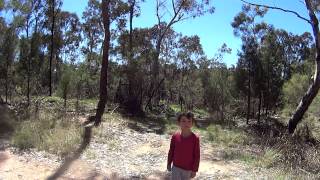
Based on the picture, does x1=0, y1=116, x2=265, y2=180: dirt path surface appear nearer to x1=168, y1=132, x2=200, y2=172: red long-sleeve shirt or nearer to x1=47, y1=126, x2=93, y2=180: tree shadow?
x1=47, y1=126, x2=93, y2=180: tree shadow

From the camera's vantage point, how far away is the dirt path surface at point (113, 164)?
32.6ft

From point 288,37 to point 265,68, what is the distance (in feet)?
62.6

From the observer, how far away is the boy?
6.69 metres

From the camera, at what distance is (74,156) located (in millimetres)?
11266

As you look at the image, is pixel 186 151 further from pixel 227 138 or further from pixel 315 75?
pixel 315 75

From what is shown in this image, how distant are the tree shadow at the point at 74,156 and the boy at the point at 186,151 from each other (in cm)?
360

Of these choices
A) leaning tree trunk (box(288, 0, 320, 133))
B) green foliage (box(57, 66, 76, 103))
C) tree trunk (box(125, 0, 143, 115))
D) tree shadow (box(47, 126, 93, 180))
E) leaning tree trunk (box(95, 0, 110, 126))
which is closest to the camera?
tree shadow (box(47, 126, 93, 180))

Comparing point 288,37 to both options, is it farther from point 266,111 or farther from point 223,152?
point 223,152

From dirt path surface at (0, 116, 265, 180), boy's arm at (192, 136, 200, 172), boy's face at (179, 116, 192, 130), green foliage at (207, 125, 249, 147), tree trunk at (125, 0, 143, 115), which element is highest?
tree trunk at (125, 0, 143, 115)

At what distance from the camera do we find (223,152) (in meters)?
13.0

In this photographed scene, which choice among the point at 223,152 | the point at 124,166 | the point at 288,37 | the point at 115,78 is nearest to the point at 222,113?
the point at 115,78

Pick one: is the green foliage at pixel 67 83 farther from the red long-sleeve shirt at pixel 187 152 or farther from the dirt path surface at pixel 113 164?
the red long-sleeve shirt at pixel 187 152

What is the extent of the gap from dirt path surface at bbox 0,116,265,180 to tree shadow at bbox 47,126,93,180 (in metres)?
0.08

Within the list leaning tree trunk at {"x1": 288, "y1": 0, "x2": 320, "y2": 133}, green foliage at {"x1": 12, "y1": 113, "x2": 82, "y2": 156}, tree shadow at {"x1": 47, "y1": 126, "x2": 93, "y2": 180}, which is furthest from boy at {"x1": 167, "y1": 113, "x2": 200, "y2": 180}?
leaning tree trunk at {"x1": 288, "y1": 0, "x2": 320, "y2": 133}
